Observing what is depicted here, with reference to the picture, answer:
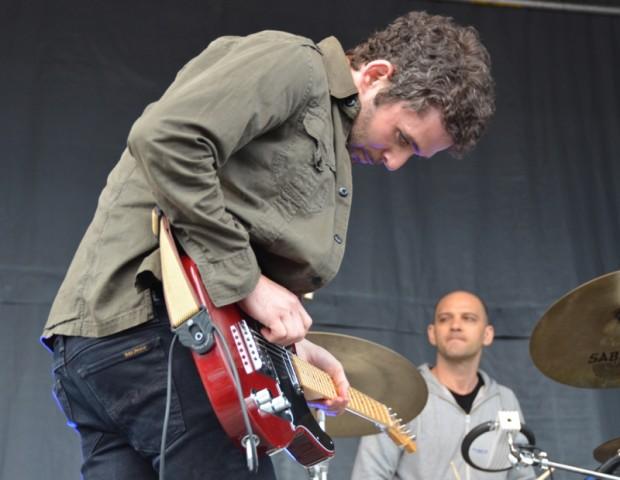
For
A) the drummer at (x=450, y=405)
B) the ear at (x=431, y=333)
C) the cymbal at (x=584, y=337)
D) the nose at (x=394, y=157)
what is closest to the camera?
the nose at (x=394, y=157)

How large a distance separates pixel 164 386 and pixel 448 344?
279 centimetres

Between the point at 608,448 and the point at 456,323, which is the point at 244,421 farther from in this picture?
the point at 456,323

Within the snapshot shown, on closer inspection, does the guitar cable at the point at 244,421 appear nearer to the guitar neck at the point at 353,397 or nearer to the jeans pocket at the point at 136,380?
→ the jeans pocket at the point at 136,380

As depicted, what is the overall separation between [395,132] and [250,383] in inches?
23.4

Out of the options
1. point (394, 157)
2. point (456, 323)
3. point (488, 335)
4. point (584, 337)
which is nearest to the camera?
point (394, 157)

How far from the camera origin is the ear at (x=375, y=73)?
1980 mm

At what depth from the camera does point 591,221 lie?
452 centimetres

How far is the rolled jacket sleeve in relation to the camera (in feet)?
5.34

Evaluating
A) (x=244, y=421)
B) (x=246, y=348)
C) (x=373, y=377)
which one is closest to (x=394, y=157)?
(x=246, y=348)

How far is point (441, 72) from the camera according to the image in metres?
1.93

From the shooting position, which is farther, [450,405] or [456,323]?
[450,405]

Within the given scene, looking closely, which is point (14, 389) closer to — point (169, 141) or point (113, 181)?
point (113, 181)

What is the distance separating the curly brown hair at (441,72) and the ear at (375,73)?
2cm

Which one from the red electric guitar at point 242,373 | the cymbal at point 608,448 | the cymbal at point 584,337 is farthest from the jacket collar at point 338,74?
the cymbal at point 608,448
